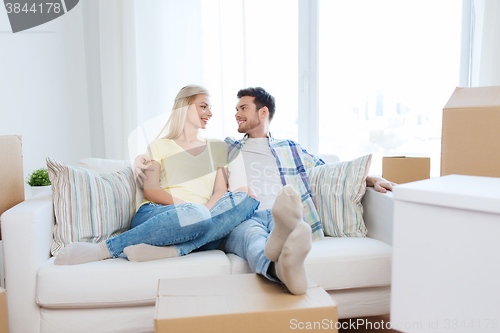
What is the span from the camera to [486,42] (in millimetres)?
2523

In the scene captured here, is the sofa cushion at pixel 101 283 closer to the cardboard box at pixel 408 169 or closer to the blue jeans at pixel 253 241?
the blue jeans at pixel 253 241

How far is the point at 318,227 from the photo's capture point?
1.68 m

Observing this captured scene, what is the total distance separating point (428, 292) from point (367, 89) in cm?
230

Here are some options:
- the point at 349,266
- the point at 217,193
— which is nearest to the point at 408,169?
the point at 349,266

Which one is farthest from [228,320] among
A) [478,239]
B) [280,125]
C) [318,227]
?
[280,125]

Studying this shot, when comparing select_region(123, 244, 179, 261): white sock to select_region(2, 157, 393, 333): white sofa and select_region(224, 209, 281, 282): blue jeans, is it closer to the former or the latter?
select_region(2, 157, 393, 333): white sofa

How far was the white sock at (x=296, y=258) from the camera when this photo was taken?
34.4 inches

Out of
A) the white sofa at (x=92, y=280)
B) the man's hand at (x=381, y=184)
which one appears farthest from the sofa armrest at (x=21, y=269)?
the man's hand at (x=381, y=184)

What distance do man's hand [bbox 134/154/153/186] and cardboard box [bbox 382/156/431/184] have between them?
1196mm

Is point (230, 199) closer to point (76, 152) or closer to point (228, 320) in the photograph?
point (228, 320)

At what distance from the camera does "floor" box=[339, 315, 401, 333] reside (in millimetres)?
1539

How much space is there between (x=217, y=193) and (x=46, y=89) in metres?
1.46

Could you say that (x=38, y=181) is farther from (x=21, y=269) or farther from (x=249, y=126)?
(x=249, y=126)

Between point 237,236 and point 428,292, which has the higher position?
point 428,292
